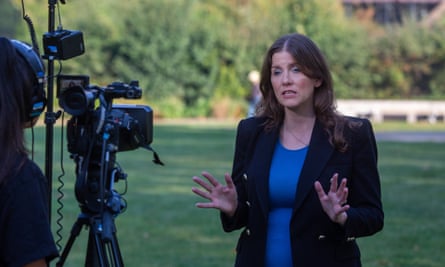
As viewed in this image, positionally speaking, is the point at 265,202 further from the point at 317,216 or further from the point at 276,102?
the point at 276,102

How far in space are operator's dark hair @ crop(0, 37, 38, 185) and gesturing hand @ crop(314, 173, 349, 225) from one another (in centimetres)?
131

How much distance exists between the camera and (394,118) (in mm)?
40000

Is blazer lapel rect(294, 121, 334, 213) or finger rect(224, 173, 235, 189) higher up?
blazer lapel rect(294, 121, 334, 213)

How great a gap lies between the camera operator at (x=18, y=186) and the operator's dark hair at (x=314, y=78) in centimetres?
152

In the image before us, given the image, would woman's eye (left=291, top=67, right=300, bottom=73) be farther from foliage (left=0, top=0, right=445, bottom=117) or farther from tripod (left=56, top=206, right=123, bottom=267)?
foliage (left=0, top=0, right=445, bottom=117)

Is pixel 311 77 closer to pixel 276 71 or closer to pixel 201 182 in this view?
pixel 276 71

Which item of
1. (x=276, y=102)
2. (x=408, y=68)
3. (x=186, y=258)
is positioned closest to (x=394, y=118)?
(x=408, y=68)

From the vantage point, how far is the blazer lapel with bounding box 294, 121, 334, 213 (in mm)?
3656

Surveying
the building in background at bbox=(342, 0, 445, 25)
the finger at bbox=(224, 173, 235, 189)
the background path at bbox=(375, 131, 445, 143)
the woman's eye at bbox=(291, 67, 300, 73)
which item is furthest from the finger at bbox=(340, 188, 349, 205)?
the building in background at bbox=(342, 0, 445, 25)

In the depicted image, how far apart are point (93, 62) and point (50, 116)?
38304mm

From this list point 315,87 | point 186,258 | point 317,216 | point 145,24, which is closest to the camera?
point 317,216

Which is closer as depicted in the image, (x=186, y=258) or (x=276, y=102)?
(x=276, y=102)

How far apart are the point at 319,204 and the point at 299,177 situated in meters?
0.14

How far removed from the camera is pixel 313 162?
12.2ft
